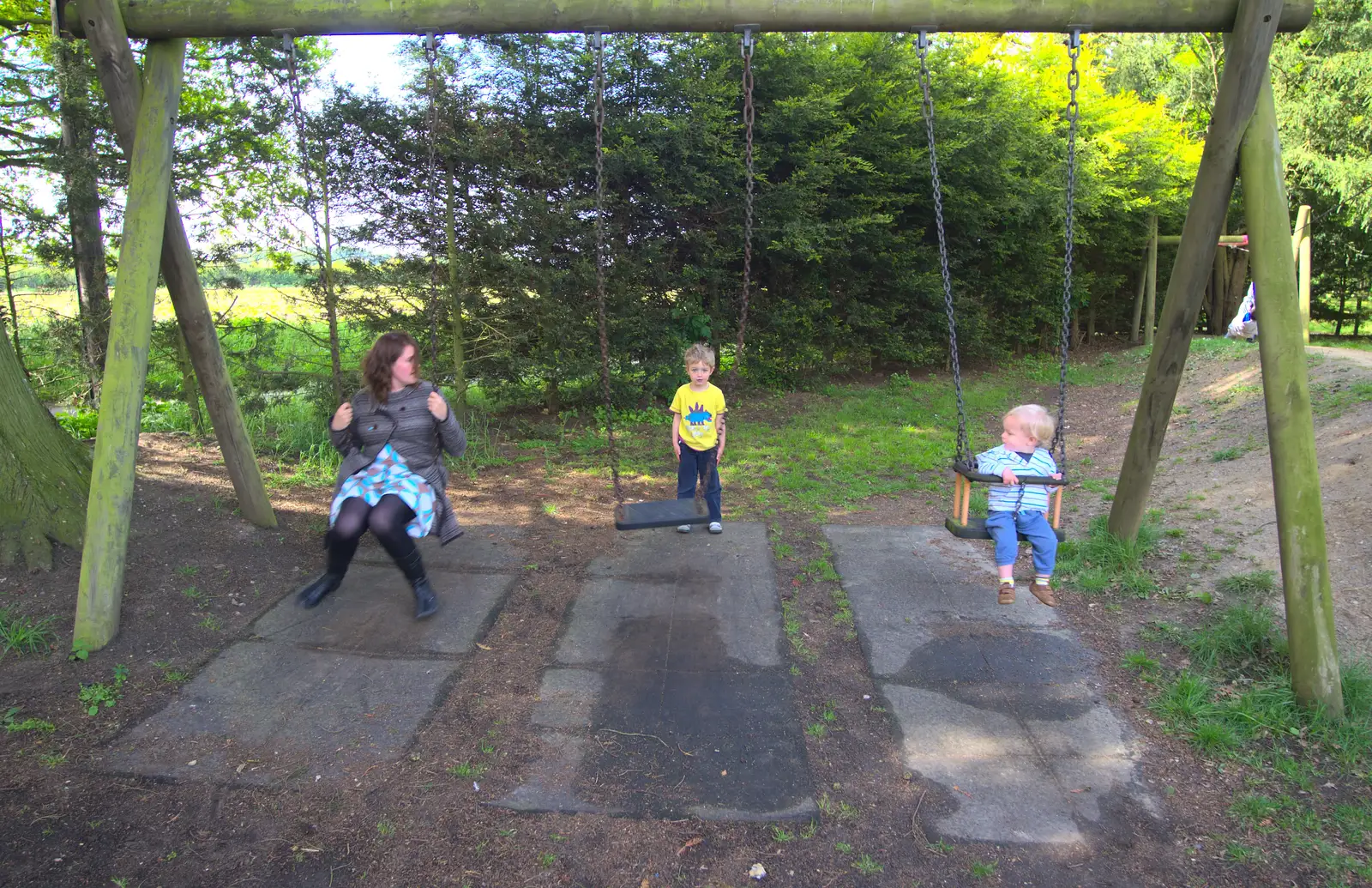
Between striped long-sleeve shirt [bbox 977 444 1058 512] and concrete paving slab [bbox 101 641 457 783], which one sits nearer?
concrete paving slab [bbox 101 641 457 783]

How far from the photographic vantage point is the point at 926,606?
168 inches

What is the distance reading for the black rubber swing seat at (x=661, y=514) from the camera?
165 inches

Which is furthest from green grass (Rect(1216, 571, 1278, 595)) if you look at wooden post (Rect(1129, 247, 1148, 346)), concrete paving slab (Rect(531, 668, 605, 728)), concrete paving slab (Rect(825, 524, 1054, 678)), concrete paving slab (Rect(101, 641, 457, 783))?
wooden post (Rect(1129, 247, 1148, 346))

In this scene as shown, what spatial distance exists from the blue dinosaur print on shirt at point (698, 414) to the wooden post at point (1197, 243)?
2.33m

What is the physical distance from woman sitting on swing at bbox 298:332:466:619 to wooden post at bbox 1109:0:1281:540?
361 cm

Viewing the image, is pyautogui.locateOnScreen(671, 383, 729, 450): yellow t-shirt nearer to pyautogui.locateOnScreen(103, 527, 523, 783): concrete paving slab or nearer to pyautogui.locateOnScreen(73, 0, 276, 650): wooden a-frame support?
pyautogui.locateOnScreen(103, 527, 523, 783): concrete paving slab

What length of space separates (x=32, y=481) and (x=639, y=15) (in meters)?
3.76

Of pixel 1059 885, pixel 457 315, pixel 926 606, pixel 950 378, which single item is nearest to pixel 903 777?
pixel 1059 885

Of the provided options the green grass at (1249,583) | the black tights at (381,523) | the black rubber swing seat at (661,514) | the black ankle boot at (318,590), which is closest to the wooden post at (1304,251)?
the green grass at (1249,583)

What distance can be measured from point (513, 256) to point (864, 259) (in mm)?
5212

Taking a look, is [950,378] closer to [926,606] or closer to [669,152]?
[669,152]

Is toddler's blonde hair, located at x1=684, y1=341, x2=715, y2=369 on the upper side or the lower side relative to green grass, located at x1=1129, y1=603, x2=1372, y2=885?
upper

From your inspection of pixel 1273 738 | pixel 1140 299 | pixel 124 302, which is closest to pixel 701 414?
pixel 124 302

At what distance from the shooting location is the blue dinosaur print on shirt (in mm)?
4699
